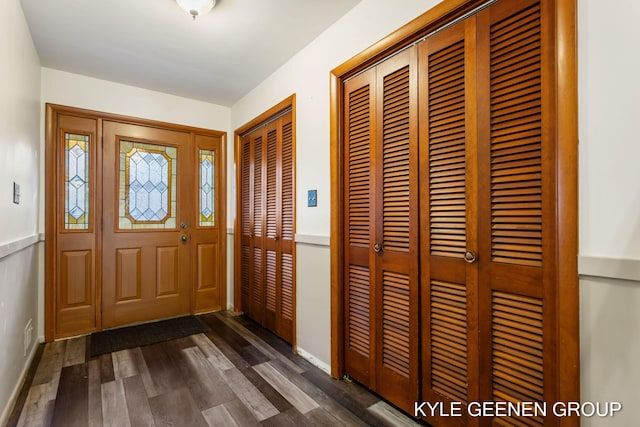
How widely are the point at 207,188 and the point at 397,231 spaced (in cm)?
254

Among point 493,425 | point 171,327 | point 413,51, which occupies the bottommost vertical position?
point 171,327

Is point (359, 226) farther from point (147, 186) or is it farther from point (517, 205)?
point (147, 186)

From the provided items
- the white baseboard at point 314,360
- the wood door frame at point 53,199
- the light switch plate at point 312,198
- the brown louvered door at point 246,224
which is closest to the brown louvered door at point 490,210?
the white baseboard at point 314,360

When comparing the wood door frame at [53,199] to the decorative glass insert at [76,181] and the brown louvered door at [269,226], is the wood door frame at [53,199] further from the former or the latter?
the brown louvered door at [269,226]

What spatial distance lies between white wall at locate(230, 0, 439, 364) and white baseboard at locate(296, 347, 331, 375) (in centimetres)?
2

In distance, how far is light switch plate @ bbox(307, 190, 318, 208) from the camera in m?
2.26

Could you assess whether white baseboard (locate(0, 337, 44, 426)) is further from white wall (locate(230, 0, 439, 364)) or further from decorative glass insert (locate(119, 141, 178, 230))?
white wall (locate(230, 0, 439, 364))

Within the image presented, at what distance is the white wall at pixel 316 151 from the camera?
1984 mm

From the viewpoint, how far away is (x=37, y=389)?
195 cm

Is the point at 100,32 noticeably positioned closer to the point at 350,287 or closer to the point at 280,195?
the point at 280,195

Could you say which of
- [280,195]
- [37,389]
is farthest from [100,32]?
[37,389]

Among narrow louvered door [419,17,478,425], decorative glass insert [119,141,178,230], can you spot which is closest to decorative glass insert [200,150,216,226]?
decorative glass insert [119,141,178,230]

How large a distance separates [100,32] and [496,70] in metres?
2.52

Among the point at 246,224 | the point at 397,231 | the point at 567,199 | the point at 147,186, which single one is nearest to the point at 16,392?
the point at 147,186
